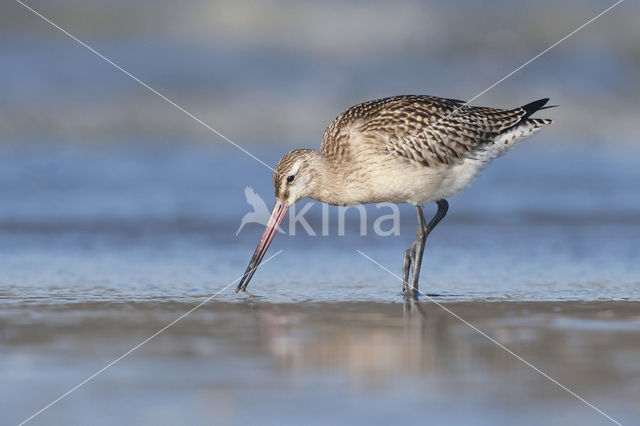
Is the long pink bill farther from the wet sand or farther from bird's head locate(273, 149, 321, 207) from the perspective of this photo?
the wet sand

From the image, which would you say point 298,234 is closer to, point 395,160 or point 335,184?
point 335,184

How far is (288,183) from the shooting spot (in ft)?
23.8

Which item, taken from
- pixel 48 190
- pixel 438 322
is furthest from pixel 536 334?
pixel 48 190

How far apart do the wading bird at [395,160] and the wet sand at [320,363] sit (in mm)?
1097

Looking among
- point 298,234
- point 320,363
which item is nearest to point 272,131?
point 298,234

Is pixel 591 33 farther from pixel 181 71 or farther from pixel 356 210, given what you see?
pixel 356 210

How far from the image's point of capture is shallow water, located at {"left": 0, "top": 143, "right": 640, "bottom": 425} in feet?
13.5

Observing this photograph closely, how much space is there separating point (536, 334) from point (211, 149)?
9368 mm

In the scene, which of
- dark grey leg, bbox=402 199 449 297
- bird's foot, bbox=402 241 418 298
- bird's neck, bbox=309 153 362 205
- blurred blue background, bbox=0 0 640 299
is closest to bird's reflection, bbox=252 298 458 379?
dark grey leg, bbox=402 199 449 297

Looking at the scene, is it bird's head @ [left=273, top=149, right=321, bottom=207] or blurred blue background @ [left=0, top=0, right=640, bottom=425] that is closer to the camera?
blurred blue background @ [left=0, top=0, right=640, bottom=425]

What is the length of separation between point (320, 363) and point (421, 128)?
310 centimetres

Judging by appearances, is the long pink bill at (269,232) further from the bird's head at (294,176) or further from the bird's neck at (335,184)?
the bird's neck at (335,184)

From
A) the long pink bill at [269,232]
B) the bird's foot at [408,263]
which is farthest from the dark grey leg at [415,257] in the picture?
the long pink bill at [269,232]

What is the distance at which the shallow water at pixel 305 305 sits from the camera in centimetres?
410
